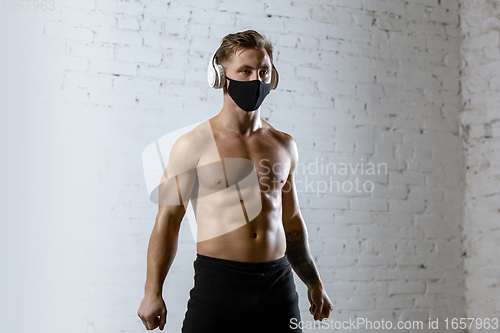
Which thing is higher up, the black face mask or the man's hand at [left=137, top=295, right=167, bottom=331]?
the black face mask

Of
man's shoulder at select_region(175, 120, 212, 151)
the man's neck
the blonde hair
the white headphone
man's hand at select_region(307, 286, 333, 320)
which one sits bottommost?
man's hand at select_region(307, 286, 333, 320)

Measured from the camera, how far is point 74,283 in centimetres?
226

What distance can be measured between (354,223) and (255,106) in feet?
4.37

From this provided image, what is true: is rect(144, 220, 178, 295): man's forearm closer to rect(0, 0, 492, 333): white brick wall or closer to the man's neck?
the man's neck

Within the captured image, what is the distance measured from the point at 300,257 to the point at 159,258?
591 millimetres

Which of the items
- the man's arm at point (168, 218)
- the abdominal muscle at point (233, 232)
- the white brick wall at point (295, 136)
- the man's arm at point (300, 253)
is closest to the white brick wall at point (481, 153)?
the white brick wall at point (295, 136)

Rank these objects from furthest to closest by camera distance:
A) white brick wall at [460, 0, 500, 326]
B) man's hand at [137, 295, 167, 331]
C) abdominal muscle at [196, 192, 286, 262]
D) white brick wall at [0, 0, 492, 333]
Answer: white brick wall at [460, 0, 500, 326] < white brick wall at [0, 0, 492, 333] < abdominal muscle at [196, 192, 286, 262] < man's hand at [137, 295, 167, 331]

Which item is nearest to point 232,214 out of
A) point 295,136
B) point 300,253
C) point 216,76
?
point 300,253

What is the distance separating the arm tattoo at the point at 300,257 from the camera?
1.74 meters

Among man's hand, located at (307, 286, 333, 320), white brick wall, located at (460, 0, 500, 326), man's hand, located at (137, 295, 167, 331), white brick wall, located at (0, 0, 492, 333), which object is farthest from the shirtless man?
white brick wall, located at (460, 0, 500, 326)

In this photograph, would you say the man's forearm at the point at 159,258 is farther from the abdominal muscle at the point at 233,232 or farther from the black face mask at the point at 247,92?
the black face mask at the point at 247,92

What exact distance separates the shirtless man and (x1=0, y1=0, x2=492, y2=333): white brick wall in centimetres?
83

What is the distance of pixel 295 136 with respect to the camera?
2.57 meters

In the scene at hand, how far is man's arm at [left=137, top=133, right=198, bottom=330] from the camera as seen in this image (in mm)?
1461
